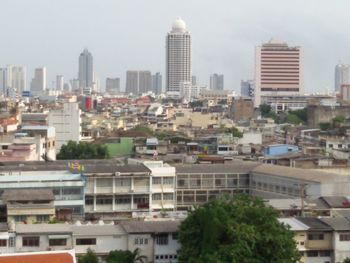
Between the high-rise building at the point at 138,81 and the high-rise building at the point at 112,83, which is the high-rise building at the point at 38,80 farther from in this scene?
the high-rise building at the point at 112,83

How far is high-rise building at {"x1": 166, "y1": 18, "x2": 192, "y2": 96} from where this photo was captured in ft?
312

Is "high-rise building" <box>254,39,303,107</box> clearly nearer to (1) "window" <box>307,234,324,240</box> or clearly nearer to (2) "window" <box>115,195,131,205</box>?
(2) "window" <box>115,195,131,205</box>

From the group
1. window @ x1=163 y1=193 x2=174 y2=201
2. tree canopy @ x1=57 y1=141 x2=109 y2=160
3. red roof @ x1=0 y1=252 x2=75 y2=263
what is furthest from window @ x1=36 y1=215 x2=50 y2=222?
tree canopy @ x1=57 y1=141 x2=109 y2=160

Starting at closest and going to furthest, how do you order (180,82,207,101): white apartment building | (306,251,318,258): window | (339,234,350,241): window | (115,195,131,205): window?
(339,234,350,241): window
(306,251,318,258): window
(115,195,131,205): window
(180,82,207,101): white apartment building

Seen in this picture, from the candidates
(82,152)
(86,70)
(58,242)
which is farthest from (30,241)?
Answer: (86,70)

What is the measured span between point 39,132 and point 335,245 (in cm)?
1491

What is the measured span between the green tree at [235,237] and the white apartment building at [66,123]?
18.6 metres

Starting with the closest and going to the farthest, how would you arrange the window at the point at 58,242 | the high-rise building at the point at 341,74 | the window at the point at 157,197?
the window at the point at 58,242, the window at the point at 157,197, the high-rise building at the point at 341,74

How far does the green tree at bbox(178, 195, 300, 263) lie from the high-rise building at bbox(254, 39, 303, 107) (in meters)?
56.3

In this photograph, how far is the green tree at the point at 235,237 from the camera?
524 inches

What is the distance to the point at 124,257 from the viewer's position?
45.5ft

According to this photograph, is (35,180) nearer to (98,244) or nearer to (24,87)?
(98,244)

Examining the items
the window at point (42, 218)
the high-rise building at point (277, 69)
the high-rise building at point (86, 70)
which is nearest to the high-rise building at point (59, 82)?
the high-rise building at point (86, 70)

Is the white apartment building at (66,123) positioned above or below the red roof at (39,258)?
above
